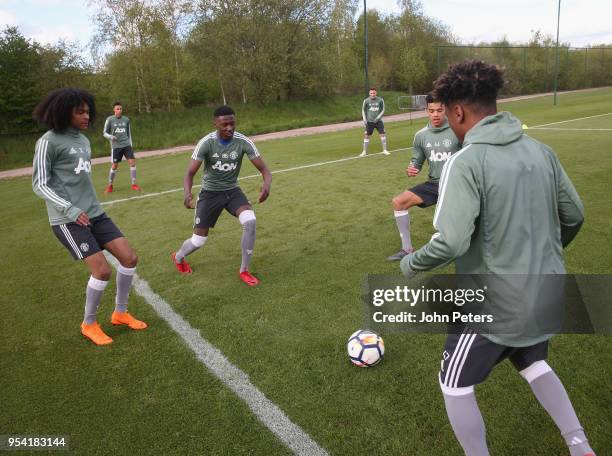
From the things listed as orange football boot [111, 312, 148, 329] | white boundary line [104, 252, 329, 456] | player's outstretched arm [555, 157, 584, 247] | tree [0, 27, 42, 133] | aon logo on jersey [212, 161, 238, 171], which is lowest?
white boundary line [104, 252, 329, 456]

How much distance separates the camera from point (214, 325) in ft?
15.1

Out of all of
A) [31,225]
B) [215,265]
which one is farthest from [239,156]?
[31,225]

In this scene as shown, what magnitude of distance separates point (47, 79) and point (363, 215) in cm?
2455

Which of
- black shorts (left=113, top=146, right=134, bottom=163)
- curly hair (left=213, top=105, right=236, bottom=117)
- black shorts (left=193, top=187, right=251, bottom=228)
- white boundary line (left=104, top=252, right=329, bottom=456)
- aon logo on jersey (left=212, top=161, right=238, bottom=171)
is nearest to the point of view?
white boundary line (left=104, top=252, right=329, bottom=456)

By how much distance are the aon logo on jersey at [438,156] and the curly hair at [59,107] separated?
3942 mm

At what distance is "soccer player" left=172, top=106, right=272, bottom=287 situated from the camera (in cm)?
539

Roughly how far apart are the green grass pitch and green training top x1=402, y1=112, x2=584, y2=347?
4.18ft

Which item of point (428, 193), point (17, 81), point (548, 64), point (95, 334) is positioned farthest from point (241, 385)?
point (548, 64)

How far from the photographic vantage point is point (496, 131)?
1991mm

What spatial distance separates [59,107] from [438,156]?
164 inches

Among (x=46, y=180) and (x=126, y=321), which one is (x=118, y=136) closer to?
(x=126, y=321)

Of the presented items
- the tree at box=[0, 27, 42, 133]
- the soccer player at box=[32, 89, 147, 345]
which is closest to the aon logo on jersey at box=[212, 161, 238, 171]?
the soccer player at box=[32, 89, 147, 345]

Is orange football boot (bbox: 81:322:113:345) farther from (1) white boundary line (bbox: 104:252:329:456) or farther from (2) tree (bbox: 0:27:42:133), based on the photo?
(2) tree (bbox: 0:27:42:133)

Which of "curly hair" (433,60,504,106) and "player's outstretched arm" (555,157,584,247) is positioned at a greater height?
"curly hair" (433,60,504,106)
